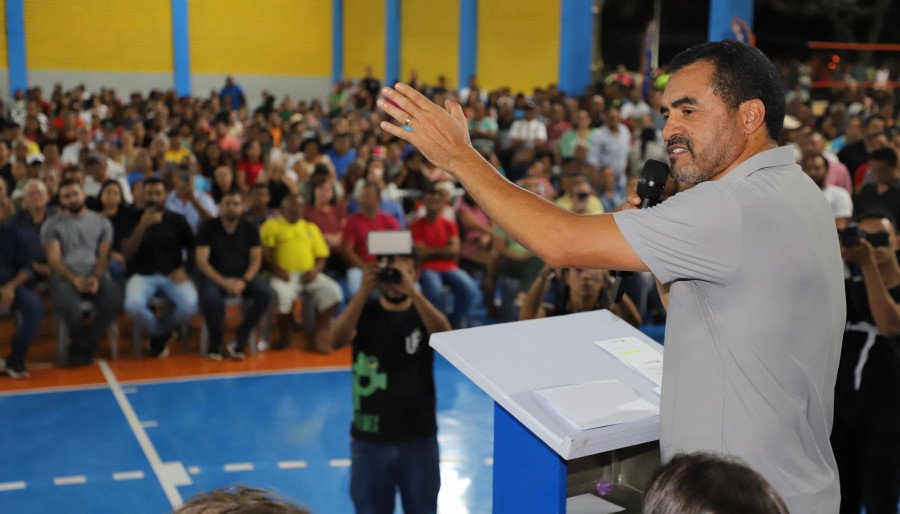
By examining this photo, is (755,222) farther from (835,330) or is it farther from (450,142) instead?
(450,142)

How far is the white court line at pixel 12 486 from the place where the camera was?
5.18 meters

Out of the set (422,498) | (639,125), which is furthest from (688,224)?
(639,125)

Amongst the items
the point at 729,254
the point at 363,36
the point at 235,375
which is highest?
the point at 363,36

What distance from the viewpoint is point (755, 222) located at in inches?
69.6

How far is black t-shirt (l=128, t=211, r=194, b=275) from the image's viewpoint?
799 cm

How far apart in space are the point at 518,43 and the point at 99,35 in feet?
32.3

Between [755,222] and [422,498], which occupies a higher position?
A: [755,222]

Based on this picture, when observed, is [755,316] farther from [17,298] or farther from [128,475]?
[17,298]

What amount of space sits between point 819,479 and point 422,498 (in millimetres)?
2240

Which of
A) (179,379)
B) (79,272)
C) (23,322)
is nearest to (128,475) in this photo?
(179,379)

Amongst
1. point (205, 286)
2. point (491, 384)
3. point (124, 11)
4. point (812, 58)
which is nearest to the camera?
point (491, 384)

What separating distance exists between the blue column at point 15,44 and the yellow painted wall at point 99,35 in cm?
13

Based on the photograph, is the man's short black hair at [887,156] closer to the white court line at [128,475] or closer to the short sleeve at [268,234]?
the short sleeve at [268,234]

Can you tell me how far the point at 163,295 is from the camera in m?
8.00
